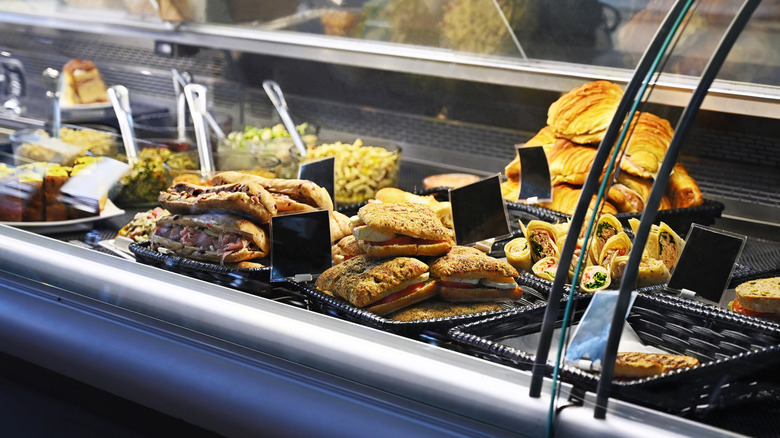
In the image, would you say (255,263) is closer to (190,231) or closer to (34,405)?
(190,231)

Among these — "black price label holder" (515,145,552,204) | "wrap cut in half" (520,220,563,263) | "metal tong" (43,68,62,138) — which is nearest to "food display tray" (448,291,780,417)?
Result: "wrap cut in half" (520,220,563,263)

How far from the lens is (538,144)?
2.50 metres

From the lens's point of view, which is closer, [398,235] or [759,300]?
[759,300]

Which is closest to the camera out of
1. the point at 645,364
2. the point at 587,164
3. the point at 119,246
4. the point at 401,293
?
the point at 645,364

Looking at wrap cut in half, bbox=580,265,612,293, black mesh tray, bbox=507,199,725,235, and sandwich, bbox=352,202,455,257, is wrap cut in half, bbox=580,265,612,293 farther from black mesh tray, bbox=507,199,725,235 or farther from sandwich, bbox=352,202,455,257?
black mesh tray, bbox=507,199,725,235

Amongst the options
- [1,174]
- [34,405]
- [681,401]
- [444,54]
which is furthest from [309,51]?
[681,401]

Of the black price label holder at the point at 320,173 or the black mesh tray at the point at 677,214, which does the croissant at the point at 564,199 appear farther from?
the black price label holder at the point at 320,173

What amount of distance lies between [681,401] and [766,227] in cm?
120

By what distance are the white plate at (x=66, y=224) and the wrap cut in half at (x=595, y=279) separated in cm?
138

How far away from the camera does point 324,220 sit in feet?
5.22

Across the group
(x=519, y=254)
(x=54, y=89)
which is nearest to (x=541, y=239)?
(x=519, y=254)

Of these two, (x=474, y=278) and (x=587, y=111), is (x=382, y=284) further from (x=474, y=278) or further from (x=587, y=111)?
(x=587, y=111)

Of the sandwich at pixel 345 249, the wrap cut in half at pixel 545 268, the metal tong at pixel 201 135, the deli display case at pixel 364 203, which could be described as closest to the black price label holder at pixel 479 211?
the deli display case at pixel 364 203

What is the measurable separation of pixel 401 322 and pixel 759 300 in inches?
25.6
